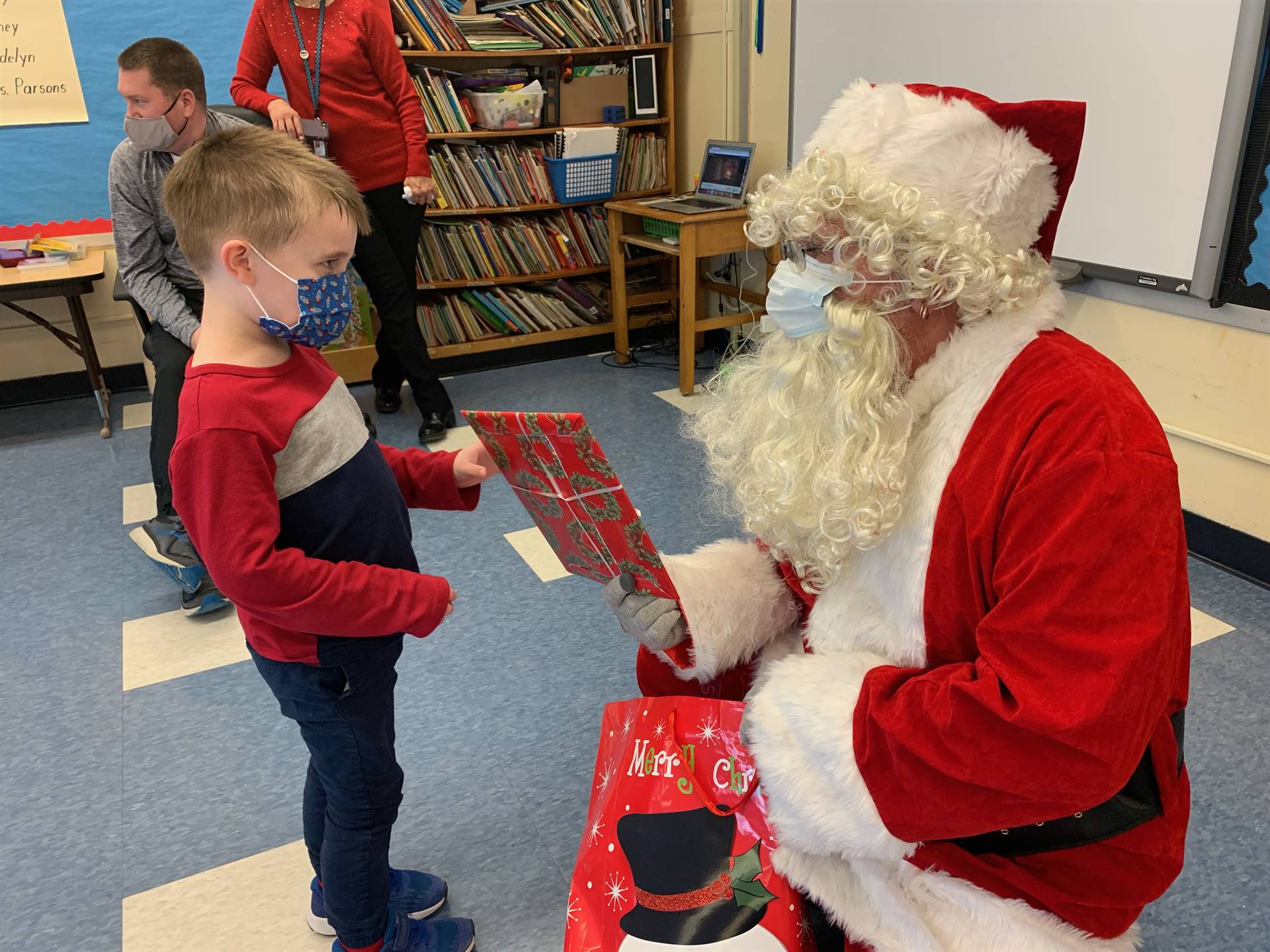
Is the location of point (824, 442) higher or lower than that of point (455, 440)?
higher

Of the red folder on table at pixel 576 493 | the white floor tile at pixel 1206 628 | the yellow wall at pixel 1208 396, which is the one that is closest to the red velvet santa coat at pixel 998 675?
the red folder on table at pixel 576 493

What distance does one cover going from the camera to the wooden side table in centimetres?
360

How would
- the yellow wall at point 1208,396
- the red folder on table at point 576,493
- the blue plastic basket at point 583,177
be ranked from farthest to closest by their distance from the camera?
the blue plastic basket at point 583,177, the yellow wall at point 1208,396, the red folder on table at point 576,493

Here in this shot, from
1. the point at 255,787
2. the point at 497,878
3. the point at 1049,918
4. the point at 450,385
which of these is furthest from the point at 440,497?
the point at 450,385

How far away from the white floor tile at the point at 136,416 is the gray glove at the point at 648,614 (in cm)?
304

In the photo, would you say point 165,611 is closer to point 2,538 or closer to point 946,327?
point 2,538

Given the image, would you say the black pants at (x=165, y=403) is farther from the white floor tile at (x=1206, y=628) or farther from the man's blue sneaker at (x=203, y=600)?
the white floor tile at (x=1206, y=628)

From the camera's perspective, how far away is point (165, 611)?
7.66ft

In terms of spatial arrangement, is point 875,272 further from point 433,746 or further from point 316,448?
point 433,746

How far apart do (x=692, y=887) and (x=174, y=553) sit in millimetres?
1829

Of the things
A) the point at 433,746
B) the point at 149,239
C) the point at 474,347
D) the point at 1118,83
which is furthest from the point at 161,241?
the point at 1118,83

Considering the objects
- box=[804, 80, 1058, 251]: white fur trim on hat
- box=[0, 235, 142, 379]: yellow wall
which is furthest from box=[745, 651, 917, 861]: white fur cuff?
box=[0, 235, 142, 379]: yellow wall

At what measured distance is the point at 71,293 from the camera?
3.29 meters

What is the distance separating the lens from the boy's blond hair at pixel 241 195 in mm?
1074
